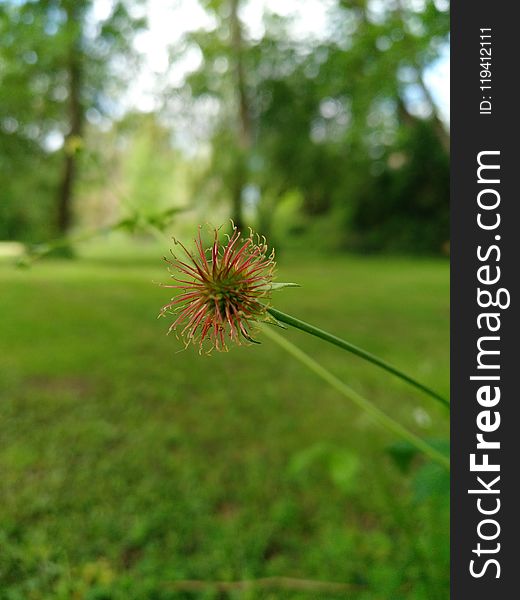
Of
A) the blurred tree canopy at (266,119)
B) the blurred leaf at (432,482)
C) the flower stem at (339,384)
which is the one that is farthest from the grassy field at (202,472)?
the blurred tree canopy at (266,119)

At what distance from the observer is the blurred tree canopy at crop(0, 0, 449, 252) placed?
5203mm

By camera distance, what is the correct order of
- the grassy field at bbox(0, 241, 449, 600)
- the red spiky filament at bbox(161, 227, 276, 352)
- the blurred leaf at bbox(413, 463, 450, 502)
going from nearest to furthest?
the red spiky filament at bbox(161, 227, 276, 352)
the blurred leaf at bbox(413, 463, 450, 502)
the grassy field at bbox(0, 241, 449, 600)

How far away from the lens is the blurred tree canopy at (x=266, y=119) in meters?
5.20

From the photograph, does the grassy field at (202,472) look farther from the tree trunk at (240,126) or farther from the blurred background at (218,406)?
the tree trunk at (240,126)

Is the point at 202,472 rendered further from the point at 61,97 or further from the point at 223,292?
the point at 61,97

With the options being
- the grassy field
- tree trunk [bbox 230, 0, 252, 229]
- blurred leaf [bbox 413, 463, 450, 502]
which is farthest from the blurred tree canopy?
blurred leaf [bbox 413, 463, 450, 502]

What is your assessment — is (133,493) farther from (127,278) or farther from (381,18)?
(127,278)

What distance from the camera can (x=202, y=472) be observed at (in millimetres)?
2527

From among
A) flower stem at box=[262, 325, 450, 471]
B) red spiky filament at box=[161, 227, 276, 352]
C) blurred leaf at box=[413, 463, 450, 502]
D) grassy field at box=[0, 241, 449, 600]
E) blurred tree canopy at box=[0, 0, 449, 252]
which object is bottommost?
grassy field at box=[0, 241, 449, 600]

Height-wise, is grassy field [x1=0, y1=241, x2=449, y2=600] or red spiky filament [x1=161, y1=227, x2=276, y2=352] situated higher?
red spiky filament [x1=161, y1=227, x2=276, y2=352]

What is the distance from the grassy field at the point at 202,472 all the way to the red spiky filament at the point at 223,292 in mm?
748

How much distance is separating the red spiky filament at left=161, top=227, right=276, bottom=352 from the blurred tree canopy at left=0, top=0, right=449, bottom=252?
355cm

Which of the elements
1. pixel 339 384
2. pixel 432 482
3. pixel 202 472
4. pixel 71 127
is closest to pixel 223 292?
pixel 339 384

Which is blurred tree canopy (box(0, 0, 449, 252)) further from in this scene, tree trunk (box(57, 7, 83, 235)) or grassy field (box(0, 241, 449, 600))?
grassy field (box(0, 241, 449, 600))
